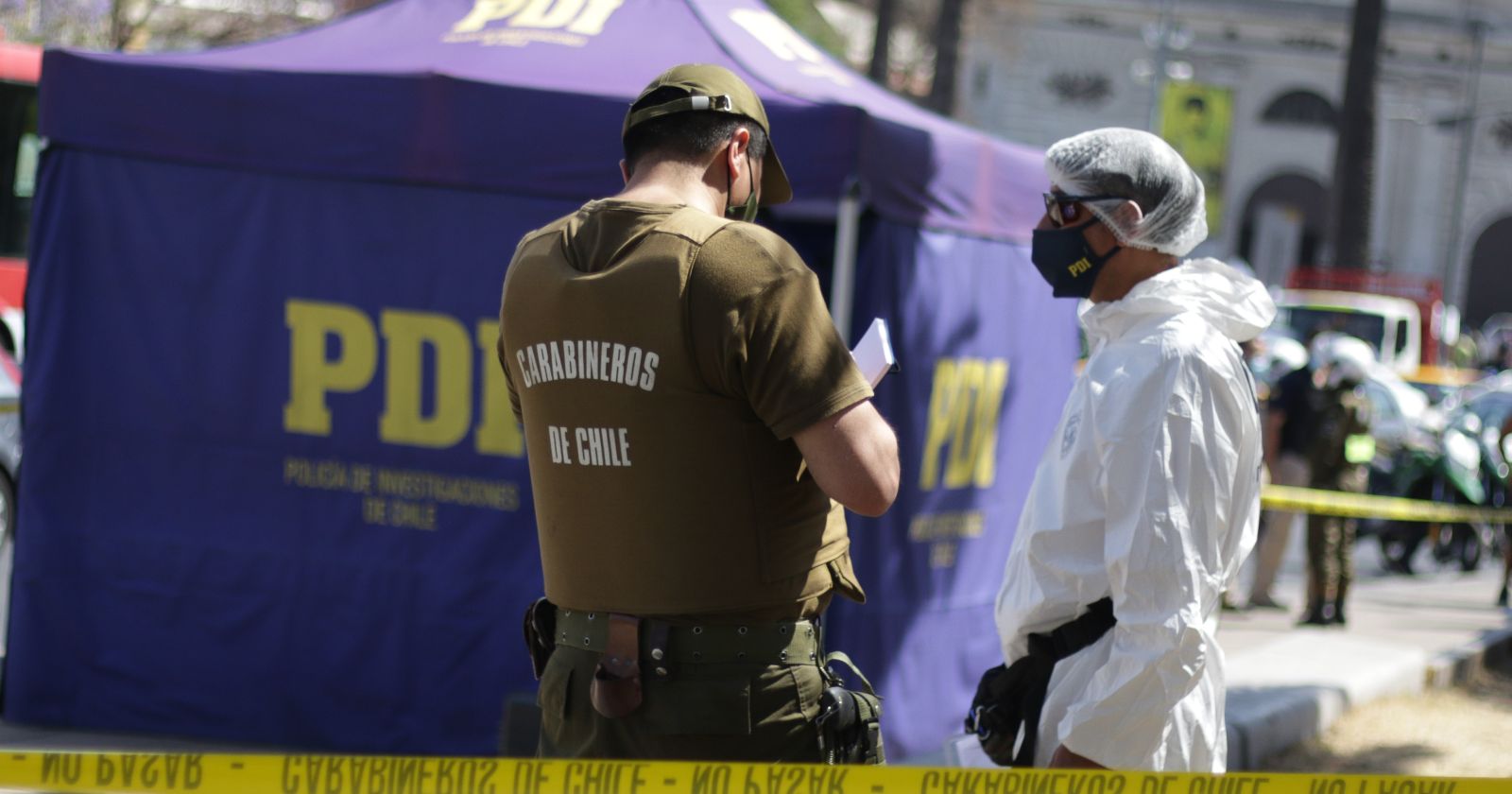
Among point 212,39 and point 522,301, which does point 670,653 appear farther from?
point 212,39

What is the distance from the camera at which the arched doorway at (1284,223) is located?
4253 centimetres

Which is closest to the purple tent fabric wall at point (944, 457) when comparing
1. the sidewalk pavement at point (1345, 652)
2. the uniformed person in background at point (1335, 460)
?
the sidewalk pavement at point (1345, 652)

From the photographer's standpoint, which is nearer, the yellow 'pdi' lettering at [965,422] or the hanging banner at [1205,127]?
the yellow 'pdi' lettering at [965,422]

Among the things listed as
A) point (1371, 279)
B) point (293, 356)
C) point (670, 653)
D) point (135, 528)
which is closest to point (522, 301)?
point (670, 653)

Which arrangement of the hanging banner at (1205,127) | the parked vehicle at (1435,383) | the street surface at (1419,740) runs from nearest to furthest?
the street surface at (1419,740), the parked vehicle at (1435,383), the hanging banner at (1205,127)

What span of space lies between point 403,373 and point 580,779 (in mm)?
3364

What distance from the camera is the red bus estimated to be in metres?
14.7

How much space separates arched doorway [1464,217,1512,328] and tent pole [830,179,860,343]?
42783mm

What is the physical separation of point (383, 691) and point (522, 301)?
3.56 m

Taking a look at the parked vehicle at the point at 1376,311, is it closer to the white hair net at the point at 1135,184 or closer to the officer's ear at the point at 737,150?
the white hair net at the point at 1135,184

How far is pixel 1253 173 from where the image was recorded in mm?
43281

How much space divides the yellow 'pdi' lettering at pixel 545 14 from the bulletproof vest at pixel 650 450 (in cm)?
352

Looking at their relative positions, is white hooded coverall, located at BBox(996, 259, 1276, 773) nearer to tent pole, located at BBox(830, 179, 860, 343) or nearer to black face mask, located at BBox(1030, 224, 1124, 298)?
black face mask, located at BBox(1030, 224, 1124, 298)

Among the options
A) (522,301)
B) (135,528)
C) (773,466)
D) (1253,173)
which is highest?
(1253,173)
